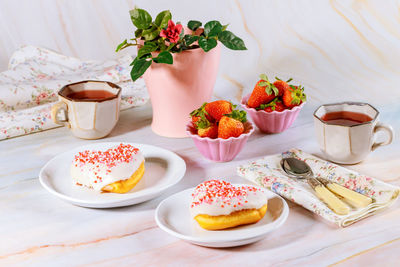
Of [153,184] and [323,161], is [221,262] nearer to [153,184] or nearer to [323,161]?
[153,184]

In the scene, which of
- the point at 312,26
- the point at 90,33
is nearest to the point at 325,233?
the point at 312,26

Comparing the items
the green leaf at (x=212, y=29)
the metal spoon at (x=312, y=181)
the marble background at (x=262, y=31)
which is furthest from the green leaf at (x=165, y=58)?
the marble background at (x=262, y=31)

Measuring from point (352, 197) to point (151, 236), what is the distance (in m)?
0.42

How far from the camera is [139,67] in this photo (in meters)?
1.34

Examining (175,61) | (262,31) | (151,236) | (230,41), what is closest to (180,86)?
(175,61)

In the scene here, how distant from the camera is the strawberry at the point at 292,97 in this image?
140 cm

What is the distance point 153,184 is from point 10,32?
137cm

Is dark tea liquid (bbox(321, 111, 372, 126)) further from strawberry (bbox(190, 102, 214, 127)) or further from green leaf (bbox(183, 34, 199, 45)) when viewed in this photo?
green leaf (bbox(183, 34, 199, 45))

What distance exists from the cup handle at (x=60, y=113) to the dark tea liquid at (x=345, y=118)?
698 mm

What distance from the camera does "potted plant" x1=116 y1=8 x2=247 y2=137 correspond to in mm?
1345

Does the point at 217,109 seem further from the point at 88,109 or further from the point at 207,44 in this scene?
the point at 88,109

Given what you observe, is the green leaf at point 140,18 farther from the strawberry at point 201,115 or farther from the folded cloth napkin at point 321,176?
the folded cloth napkin at point 321,176

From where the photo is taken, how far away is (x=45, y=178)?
1.19 m

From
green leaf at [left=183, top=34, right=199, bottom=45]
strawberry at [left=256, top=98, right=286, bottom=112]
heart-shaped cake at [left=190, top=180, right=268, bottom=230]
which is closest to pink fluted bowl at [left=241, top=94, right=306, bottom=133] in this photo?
strawberry at [left=256, top=98, right=286, bottom=112]
